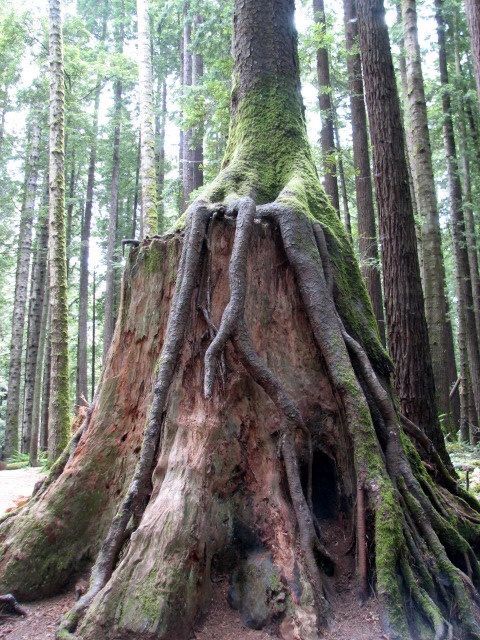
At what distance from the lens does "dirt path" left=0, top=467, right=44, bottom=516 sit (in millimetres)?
8195

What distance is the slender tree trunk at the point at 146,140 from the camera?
37.6 ft

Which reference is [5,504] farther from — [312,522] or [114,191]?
[114,191]

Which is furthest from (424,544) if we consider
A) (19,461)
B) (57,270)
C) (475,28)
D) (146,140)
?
(19,461)

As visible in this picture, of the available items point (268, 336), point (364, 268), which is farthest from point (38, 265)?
point (268, 336)

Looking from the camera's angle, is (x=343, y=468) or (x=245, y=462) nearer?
(x=245, y=462)

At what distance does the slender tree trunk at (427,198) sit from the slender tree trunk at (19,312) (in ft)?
42.9

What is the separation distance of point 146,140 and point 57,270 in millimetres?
4615

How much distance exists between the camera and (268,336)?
394 centimetres

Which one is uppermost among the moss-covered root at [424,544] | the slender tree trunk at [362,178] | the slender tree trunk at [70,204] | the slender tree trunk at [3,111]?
the slender tree trunk at [3,111]

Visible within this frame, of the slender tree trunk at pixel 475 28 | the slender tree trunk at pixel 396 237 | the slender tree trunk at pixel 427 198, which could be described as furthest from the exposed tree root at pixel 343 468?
the slender tree trunk at pixel 427 198

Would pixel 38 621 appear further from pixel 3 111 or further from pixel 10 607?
pixel 3 111

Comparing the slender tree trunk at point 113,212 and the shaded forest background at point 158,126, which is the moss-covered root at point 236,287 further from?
the slender tree trunk at point 113,212

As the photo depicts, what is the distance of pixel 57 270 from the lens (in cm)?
920

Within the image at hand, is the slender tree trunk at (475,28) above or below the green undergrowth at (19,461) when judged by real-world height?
above
